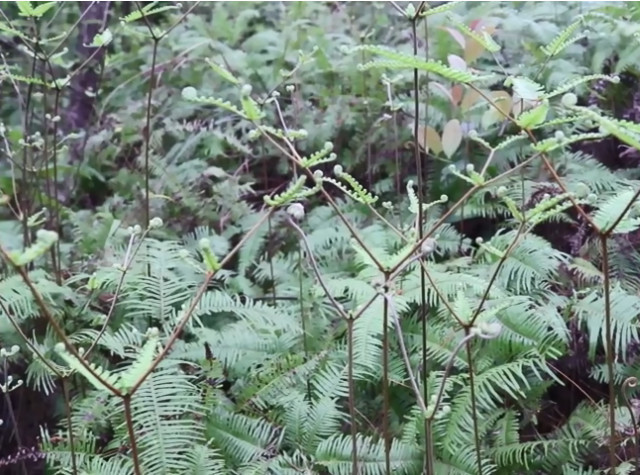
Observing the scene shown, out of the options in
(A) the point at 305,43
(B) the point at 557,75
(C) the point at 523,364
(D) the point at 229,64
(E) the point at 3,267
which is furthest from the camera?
(A) the point at 305,43

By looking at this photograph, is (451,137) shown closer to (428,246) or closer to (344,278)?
(344,278)

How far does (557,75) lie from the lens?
1.91m

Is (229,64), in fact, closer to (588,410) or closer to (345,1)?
(345,1)

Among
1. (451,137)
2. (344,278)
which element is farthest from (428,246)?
(451,137)

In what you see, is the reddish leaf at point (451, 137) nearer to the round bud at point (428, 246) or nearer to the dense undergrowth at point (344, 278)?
the dense undergrowth at point (344, 278)

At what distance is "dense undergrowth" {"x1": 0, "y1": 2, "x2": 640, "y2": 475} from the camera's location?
0.86m

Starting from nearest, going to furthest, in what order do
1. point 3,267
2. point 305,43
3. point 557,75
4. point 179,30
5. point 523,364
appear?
point 523,364
point 3,267
point 557,75
point 305,43
point 179,30

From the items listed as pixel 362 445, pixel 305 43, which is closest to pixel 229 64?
pixel 305 43

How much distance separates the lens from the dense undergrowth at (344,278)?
86cm

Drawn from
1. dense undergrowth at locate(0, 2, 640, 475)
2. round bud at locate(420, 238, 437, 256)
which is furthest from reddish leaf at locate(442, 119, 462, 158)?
round bud at locate(420, 238, 437, 256)

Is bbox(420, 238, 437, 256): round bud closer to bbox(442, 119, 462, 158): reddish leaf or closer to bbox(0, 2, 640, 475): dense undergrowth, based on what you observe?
bbox(0, 2, 640, 475): dense undergrowth

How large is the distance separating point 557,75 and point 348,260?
798 mm

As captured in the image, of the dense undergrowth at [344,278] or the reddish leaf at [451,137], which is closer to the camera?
the dense undergrowth at [344,278]

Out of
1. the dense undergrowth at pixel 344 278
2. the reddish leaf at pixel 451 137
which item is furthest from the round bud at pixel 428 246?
the reddish leaf at pixel 451 137
